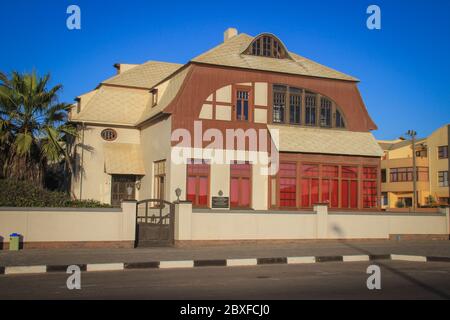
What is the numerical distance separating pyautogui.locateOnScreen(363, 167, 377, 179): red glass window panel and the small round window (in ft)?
46.8

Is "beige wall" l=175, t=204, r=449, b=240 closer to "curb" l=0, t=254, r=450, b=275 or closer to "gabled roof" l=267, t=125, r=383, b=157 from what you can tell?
"gabled roof" l=267, t=125, r=383, b=157

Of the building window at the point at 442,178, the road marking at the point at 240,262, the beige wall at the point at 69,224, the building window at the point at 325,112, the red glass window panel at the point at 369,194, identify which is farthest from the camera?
the building window at the point at 442,178

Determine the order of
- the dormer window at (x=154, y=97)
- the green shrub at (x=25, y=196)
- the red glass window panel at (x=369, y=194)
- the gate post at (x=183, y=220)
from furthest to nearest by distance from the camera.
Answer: the dormer window at (x=154, y=97)
the red glass window panel at (x=369, y=194)
the gate post at (x=183, y=220)
the green shrub at (x=25, y=196)

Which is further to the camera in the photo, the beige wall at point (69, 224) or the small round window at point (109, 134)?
the small round window at point (109, 134)

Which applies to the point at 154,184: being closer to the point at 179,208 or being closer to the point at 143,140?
the point at 143,140

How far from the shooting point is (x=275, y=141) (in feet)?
88.1

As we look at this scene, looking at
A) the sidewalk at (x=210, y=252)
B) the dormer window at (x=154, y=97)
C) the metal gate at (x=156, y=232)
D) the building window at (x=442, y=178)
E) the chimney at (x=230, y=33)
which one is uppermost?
the chimney at (x=230, y=33)

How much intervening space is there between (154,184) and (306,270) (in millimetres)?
15144

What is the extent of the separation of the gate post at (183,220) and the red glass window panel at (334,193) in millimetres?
9882

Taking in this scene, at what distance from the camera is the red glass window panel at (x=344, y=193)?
2795cm

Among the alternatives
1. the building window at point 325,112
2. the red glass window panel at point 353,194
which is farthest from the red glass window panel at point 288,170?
the building window at point 325,112

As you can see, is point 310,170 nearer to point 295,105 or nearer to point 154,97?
point 295,105

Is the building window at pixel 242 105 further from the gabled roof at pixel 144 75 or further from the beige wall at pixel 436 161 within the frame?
the beige wall at pixel 436 161

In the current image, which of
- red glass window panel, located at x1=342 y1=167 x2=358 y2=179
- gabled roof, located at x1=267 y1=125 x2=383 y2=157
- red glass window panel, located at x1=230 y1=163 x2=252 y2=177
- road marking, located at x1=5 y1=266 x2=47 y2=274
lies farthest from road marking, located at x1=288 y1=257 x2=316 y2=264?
red glass window panel, located at x1=342 y1=167 x2=358 y2=179
